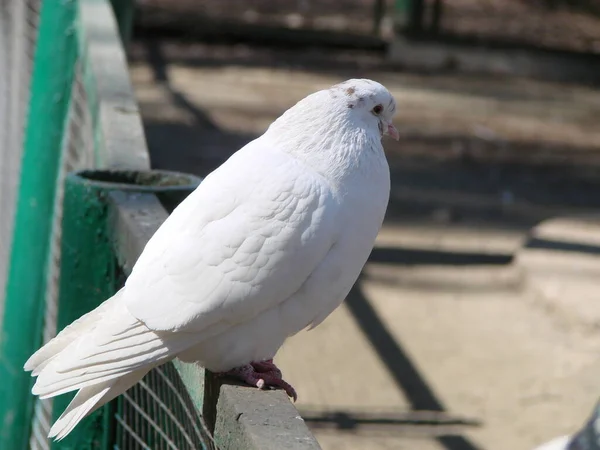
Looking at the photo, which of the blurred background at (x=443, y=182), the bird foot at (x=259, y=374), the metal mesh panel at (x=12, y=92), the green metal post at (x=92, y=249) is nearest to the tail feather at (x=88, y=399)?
the bird foot at (x=259, y=374)

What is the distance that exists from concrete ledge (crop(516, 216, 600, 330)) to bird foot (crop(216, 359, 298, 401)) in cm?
393

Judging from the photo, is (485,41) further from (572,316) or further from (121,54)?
(121,54)

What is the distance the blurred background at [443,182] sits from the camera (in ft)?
16.2

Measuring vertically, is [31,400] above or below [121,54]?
below

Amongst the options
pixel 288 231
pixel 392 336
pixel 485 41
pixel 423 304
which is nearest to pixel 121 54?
pixel 288 231

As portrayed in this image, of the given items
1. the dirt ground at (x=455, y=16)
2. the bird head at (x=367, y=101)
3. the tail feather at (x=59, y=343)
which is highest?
the bird head at (x=367, y=101)

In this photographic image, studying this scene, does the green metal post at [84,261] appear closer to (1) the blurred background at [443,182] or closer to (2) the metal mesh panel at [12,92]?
(2) the metal mesh panel at [12,92]

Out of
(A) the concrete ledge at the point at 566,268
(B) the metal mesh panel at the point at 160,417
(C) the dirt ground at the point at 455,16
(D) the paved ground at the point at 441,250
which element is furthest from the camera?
(C) the dirt ground at the point at 455,16

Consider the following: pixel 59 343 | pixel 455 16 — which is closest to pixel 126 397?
pixel 59 343

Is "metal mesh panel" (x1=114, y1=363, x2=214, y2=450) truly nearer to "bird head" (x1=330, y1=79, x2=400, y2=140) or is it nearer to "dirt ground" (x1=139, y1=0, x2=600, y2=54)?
"bird head" (x1=330, y1=79, x2=400, y2=140)

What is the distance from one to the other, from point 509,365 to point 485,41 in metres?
7.52

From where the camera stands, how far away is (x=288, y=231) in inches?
72.4

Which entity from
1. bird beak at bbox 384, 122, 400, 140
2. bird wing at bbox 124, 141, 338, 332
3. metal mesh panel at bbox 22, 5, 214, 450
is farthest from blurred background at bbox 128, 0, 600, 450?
bird wing at bbox 124, 141, 338, 332

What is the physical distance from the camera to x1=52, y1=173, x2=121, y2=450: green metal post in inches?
88.0
